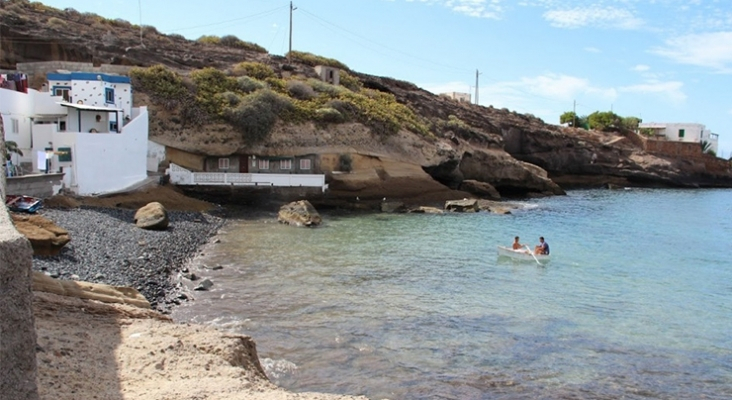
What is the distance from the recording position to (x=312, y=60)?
6388cm

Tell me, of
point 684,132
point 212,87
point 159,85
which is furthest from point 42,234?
point 684,132

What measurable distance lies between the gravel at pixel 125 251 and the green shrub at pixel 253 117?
11502mm

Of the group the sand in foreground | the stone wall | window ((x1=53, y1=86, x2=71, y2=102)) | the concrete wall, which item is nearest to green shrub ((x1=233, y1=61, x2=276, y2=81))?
window ((x1=53, y1=86, x2=71, y2=102))

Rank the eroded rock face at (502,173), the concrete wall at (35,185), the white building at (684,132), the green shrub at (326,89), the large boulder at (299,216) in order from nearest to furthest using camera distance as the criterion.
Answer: the concrete wall at (35,185) < the large boulder at (299,216) < the green shrub at (326,89) < the eroded rock face at (502,173) < the white building at (684,132)

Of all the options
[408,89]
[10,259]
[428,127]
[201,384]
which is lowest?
[201,384]

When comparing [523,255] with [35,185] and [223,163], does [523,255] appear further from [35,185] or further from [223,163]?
[223,163]

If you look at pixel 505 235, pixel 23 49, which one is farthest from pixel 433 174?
pixel 23 49

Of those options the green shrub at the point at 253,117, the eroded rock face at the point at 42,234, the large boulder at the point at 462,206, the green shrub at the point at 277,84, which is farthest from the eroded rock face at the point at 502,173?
the eroded rock face at the point at 42,234

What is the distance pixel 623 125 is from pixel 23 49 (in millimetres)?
82002

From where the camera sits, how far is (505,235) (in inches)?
1196

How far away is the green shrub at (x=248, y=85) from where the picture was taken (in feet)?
143

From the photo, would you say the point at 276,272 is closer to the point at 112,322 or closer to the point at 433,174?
the point at 112,322

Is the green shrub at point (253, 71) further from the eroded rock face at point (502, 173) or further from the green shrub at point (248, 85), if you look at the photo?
the eroded rock face at point (502, 173)

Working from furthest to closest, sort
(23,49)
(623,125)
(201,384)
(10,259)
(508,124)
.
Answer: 1. (623,125)
2. (508,124)
3. (23,49)
4. (201,384)
5. (10,259)
